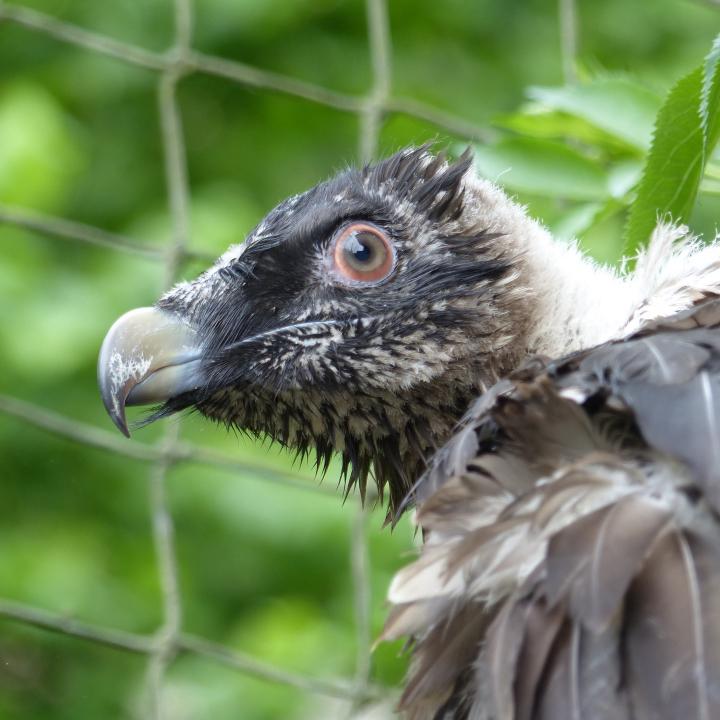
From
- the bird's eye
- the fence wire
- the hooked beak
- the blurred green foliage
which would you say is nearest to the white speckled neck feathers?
the bird's eye

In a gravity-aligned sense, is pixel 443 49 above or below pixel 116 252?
above

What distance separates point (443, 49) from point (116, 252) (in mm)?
1357

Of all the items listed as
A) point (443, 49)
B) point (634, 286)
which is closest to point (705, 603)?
point (634, 286)

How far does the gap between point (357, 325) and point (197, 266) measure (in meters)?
1.20

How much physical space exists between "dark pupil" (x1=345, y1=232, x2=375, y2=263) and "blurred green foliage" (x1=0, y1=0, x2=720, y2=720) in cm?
69

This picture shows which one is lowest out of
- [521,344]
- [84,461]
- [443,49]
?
[84,461]

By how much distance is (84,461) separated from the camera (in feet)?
10.8

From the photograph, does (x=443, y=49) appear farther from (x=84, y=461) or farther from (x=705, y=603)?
(x=705, y=603)

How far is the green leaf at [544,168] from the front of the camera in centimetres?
184

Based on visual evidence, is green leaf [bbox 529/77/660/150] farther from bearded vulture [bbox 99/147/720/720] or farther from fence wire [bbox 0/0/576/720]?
fence wire [bbox 0/0/576/720]

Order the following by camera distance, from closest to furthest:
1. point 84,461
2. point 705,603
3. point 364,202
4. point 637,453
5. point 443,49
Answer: point 705,603
point 637,453
point 364,202
point 84,461
point 443,49

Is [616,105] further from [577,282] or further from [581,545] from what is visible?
[581,545]

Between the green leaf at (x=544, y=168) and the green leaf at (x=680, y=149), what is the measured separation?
0.33 m

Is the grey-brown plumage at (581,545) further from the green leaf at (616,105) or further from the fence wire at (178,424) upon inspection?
the fence wire at (178,424)
